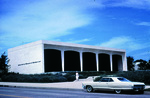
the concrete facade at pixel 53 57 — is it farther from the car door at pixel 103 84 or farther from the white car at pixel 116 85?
the car door at pixel 103 84

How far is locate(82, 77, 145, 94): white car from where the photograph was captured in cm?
1593

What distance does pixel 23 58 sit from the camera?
5891cm

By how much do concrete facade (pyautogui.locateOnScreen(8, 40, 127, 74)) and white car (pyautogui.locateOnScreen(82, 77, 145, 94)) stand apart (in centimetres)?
3532

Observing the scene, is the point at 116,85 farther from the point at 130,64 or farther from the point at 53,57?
the point at 130,64

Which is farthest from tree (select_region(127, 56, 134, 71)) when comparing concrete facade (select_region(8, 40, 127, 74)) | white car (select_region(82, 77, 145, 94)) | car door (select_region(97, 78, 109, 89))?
car door (select_region(97, 78, 109, 89))

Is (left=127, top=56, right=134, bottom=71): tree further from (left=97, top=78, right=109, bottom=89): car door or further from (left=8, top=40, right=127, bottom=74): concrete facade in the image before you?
(left=97, top=78, right=109, bottom=89): car door

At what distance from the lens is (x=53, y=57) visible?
7106cm

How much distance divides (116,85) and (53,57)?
182 ft

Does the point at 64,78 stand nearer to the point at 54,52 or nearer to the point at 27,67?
the point at 27,67

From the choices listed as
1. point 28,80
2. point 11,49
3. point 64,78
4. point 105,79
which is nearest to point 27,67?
point 11,49

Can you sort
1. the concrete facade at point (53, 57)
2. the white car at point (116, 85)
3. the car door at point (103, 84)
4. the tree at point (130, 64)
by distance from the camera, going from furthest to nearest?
the tree at point (130, 64), the concrete facade at point (53, 57), the car door at point (103, 84), the white car at point (116, 85)

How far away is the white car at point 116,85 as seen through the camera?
1593 centimetres

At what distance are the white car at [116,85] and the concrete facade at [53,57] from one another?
3532 cm

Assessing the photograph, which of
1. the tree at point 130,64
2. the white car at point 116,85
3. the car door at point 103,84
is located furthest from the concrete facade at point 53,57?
the car door at point 103,84
